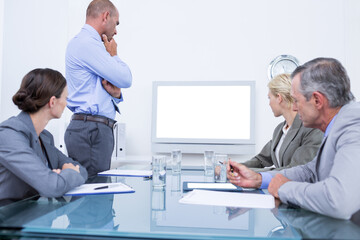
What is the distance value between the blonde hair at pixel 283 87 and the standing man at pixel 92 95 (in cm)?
104

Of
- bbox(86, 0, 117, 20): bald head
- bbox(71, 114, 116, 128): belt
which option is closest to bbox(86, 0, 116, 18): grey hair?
bbox(86, 0, 117, 20): bald head

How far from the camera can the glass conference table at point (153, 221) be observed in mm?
833

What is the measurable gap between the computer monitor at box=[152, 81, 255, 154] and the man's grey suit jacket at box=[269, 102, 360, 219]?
2.79m

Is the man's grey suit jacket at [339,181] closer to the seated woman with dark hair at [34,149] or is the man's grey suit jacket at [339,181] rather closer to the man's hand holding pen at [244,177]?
the man's hand holding pen at [244,177]

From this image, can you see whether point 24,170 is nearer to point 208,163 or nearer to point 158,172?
point 158,172

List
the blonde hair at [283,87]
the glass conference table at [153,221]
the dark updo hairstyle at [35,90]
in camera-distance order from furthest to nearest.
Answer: the blonde hair at [283,87]
the dark updo hairstyle at [35,90]
the glass conference table at [153,221]

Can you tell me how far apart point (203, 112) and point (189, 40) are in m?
0.92

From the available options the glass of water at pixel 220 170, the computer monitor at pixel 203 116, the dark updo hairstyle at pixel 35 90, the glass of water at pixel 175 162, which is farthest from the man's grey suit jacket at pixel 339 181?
the computer monitor at pixel 203 116

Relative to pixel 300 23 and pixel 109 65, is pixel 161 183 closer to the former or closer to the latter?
pixel 109 65

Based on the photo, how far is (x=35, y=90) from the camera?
1.47 m

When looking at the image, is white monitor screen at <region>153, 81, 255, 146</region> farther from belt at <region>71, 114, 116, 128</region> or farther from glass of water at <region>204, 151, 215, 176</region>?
glass of water at <region>204, 151, 215, 176</region>

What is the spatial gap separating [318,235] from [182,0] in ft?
12.9

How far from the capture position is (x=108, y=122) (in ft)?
7.20

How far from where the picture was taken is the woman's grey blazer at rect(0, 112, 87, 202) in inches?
47.5
